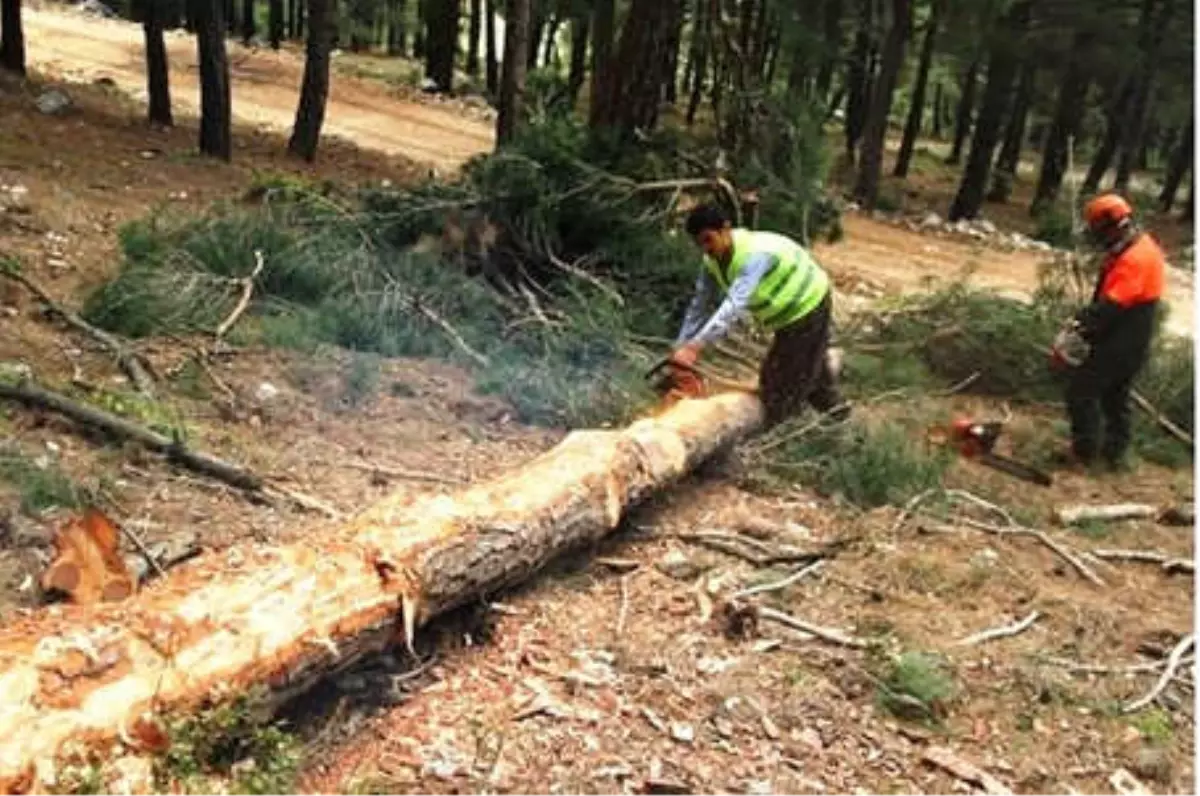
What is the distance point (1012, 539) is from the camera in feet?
22.4

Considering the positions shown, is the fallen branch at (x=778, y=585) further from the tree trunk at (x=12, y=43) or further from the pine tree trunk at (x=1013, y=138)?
the pine tree trunk at (x=1013, y=138)

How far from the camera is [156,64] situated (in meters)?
14.5

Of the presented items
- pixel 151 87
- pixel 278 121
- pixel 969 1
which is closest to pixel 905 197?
pixel 969 1

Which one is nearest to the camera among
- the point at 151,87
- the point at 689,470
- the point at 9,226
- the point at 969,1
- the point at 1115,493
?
the point at 689,470

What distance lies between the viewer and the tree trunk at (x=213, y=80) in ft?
42.1

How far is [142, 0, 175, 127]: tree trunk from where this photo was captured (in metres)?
13.3

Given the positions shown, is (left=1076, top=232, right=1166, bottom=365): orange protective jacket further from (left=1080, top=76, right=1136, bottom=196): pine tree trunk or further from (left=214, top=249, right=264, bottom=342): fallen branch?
(left=1080, top=76, right=1136, bottom=196): pine tree trunk

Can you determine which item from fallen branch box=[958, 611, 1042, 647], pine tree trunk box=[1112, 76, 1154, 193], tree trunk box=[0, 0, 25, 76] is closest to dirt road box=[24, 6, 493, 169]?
tree trunk box=[0, 0, 25, 76]

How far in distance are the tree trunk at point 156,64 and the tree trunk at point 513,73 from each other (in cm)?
327

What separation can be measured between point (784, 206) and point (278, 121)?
1120cm

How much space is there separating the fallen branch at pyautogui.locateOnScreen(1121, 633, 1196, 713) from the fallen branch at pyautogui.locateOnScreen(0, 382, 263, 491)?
11.3 ft

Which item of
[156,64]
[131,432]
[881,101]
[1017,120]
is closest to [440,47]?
[881,101]

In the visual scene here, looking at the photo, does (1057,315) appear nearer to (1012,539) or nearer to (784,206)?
(784,206)

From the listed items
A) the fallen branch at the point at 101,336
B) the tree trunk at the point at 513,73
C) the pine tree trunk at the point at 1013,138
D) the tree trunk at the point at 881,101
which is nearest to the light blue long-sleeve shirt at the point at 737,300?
the fallen branch at the point at 101,336
